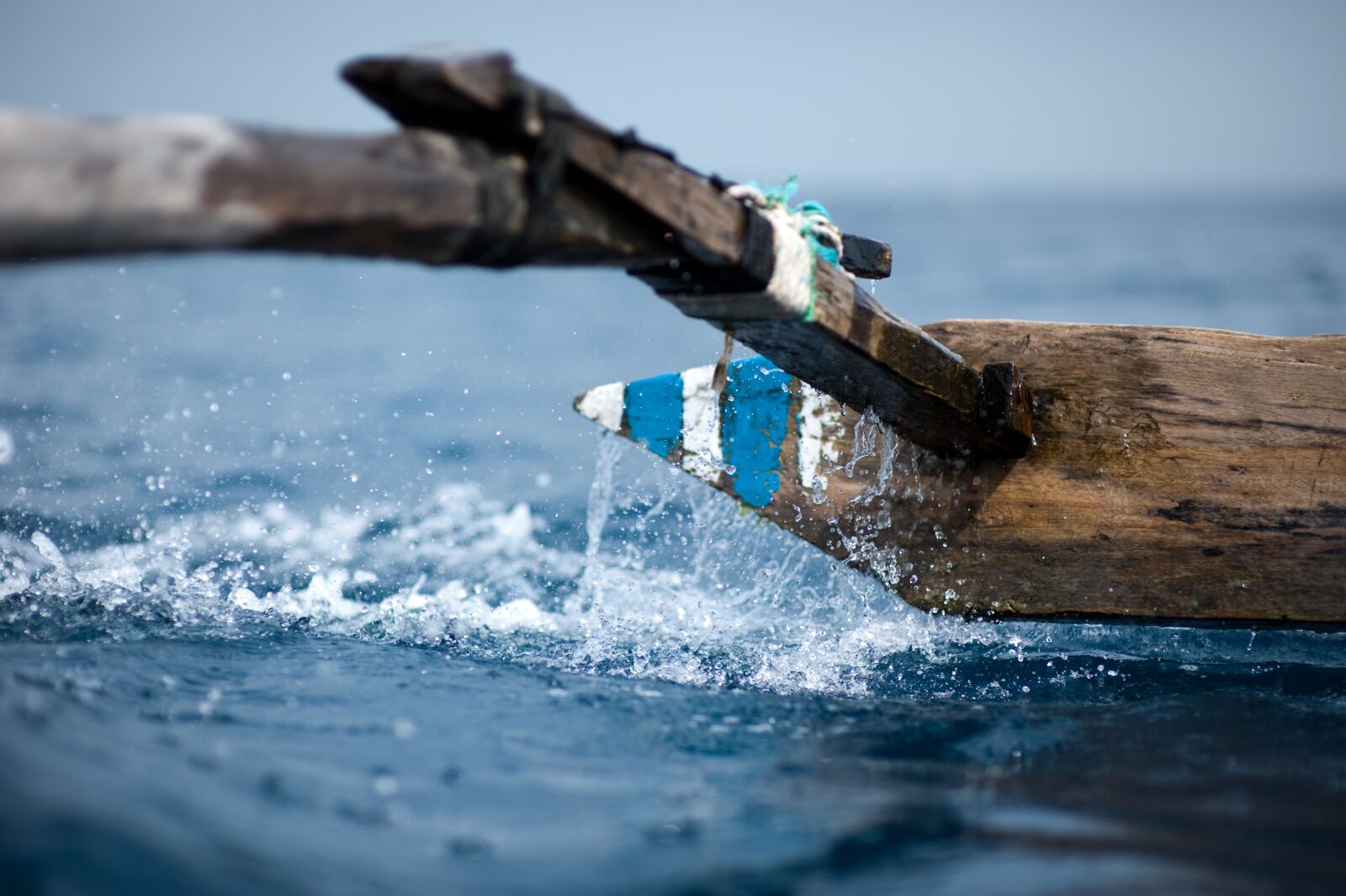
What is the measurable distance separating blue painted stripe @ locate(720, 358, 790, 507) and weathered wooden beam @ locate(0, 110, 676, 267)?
1.27m

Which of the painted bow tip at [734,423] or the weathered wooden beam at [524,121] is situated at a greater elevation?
the weathered wooden beam at [524,121]

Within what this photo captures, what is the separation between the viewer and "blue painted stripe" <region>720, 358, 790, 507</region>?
323 cm

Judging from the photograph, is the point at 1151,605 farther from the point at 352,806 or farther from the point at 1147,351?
the point at 352,806

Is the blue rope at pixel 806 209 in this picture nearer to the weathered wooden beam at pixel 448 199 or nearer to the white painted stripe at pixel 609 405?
the weathered wooden beam at pixel 448 199

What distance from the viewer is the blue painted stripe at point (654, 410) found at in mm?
3201

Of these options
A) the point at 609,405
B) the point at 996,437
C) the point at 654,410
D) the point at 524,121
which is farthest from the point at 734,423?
the point at 524,121

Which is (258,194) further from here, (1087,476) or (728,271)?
(1087,476)

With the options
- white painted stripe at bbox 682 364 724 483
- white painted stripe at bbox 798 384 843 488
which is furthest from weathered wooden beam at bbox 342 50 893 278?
white painted stripe at bbox 798 384 843 488

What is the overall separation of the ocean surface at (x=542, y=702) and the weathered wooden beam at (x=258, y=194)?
13.1 inches

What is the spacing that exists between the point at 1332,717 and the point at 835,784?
1.51 m

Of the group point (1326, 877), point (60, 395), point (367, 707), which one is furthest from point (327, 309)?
point (1326, 877)

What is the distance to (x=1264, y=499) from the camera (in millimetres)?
3016

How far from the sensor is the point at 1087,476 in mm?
3125

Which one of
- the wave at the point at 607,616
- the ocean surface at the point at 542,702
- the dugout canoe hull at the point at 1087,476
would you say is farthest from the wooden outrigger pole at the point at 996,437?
the ocean surface at the point at 542,702
